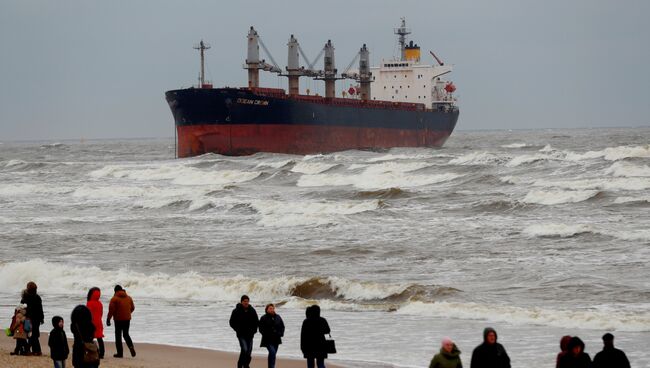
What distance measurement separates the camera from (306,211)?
110ft

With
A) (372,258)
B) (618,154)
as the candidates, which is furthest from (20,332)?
(618,154)

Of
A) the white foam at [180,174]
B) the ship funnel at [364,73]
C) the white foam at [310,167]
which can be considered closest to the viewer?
the white foam at [180,174]

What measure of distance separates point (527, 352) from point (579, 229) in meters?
12.6

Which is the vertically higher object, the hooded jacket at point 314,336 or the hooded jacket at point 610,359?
the hooded jacket at point 610,359

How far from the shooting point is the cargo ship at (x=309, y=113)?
62.6 meters

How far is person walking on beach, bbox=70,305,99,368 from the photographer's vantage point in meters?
9.98

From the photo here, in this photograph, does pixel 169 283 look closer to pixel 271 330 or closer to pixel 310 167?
pixel 271 330

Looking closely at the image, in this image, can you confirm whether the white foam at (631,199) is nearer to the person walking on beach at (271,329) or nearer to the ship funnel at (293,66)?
the person walking on beach at (271,329)

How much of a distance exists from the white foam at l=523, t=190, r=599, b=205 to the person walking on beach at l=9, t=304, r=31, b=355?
22738mm

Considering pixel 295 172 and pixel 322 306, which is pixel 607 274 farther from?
pixel 295 172

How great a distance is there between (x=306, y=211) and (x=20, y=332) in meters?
21.9

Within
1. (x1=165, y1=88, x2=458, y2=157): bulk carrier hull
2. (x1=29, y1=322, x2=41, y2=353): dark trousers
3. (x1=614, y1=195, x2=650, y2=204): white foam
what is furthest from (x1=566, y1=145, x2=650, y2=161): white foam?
(x1=29, y1=322, x2=41, y2=353): dark trousers

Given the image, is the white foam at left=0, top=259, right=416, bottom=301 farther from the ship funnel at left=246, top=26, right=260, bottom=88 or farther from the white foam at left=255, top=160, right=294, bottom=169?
the ship funnel at left=246, top=26, right=260, bottom=88

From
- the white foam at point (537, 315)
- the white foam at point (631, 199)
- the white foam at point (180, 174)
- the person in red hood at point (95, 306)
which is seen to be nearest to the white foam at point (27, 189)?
the white foam at point (180, 174)
